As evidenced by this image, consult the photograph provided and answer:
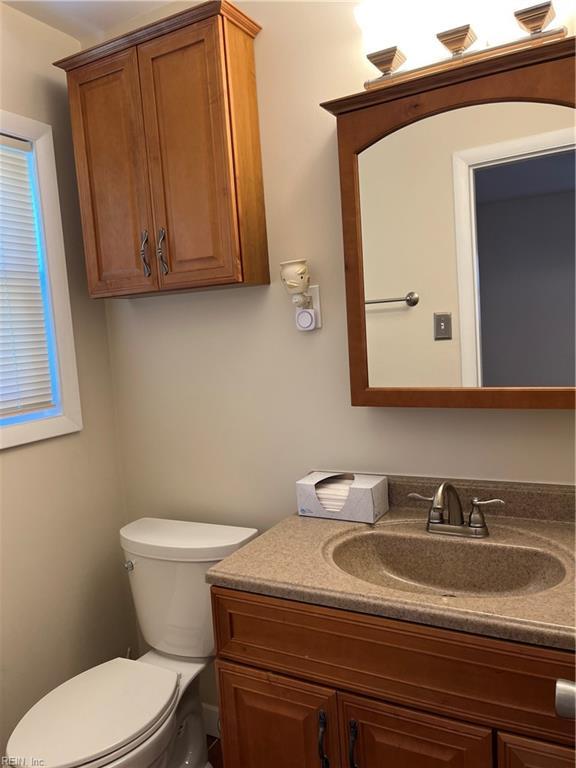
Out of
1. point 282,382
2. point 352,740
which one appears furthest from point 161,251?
point 352,740

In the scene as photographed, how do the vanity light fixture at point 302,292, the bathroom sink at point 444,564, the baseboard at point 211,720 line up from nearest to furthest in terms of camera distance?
the bathroom sink at point 444,564, the vanity light fixture at point 302,292, the baseboard at point 211,720

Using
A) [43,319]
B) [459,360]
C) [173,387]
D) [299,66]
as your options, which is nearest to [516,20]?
[299,66]

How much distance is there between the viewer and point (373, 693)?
124 cm

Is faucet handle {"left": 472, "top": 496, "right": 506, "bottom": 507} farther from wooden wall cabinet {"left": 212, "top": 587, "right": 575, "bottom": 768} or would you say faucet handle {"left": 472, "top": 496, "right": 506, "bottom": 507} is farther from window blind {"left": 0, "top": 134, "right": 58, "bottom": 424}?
window blind {"left": 0, "top": 134, "right": 58, "bottom": 424}

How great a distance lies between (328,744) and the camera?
1.30 meters

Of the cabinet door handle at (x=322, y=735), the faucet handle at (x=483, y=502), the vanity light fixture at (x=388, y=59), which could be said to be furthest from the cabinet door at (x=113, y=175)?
the cabinet door handle at (x=322, y=735)

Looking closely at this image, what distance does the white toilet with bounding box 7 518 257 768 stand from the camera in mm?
1452

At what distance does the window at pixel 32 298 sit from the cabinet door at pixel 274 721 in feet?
3.48

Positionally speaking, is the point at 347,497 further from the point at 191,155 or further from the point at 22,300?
the point at 22,300

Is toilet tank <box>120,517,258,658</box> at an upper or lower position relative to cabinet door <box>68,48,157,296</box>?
lower

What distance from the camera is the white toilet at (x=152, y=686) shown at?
57.2 inches

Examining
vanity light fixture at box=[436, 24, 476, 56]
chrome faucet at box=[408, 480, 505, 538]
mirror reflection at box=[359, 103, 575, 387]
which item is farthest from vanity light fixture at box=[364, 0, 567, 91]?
chrome faucet at box=[408, 480, 505, 538]

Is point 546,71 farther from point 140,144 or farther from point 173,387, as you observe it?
point 173,387

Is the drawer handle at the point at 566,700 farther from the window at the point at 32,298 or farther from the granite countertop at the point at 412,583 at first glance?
the window at the point at 32,298
